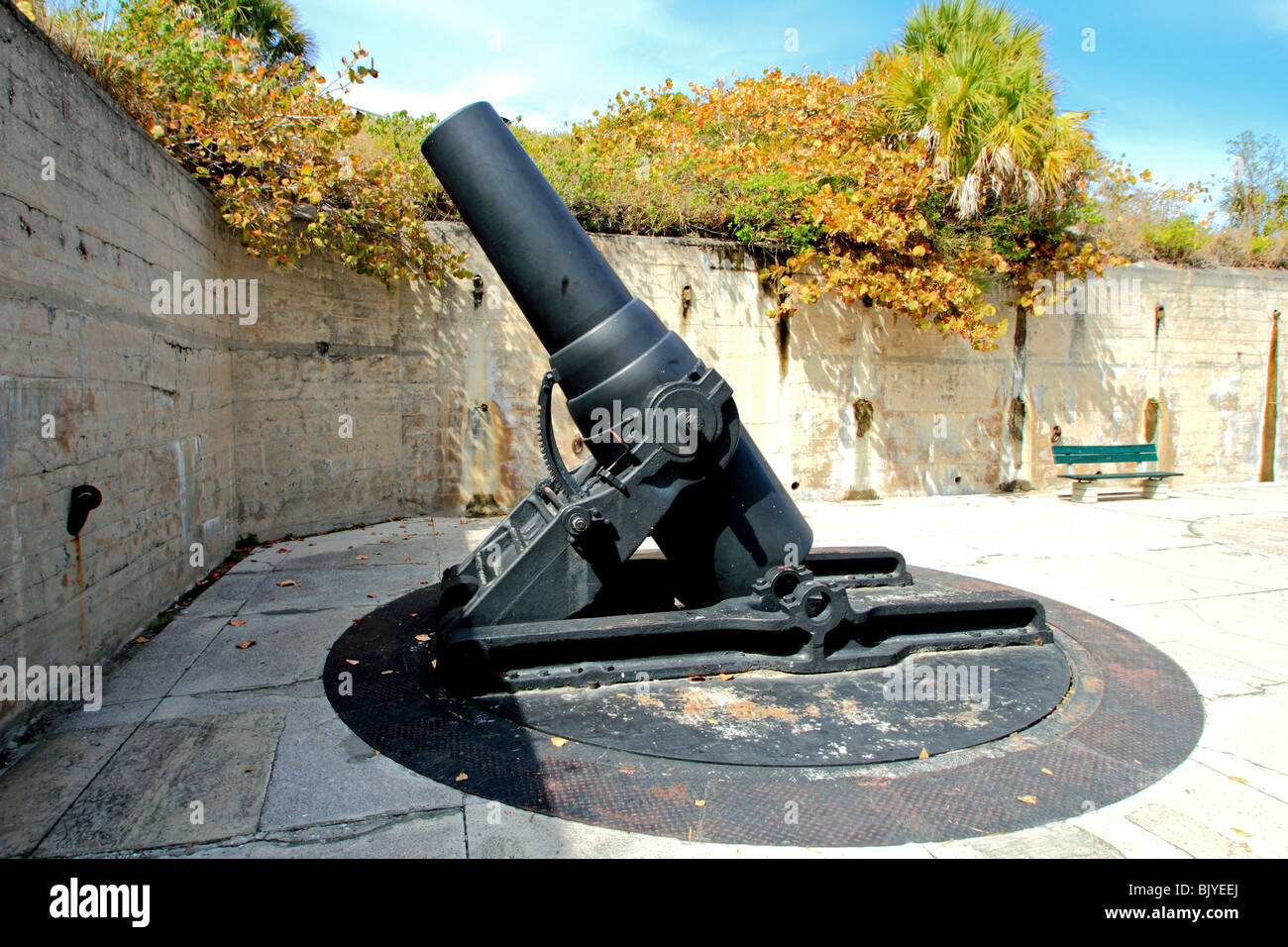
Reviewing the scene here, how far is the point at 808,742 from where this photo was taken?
10.2 feet

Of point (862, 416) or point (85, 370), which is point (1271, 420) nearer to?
point (862, 416)

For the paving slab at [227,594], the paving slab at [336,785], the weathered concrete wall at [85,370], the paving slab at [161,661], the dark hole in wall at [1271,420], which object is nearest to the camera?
the paving slab at [336,785]

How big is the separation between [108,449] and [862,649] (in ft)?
→ 13.4

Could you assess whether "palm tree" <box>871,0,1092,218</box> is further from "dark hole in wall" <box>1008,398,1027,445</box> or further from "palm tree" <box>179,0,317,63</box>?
"palm tree" <box>179,0,317,63</box>

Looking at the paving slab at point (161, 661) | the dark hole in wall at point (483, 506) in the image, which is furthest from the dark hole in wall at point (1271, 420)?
the paving slab at point (161, 661)

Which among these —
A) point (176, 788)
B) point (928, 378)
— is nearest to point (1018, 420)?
point (928, 378)

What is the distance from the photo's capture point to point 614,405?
369 cm

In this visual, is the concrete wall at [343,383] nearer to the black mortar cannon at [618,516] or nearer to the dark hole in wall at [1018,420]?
the dark hole in wall at [1018,420]

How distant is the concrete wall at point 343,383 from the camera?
3.47m

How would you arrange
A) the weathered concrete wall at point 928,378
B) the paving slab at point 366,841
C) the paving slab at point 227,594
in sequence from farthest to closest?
the weathered concrete wall at point 928,378 < the paving slab at point 227,594 < the paving slab at point 366,841

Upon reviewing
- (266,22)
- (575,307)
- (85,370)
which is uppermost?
(266,22)

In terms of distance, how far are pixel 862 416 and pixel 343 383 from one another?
6.25 metres

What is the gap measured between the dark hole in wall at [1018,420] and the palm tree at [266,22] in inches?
538
